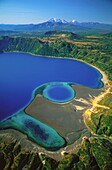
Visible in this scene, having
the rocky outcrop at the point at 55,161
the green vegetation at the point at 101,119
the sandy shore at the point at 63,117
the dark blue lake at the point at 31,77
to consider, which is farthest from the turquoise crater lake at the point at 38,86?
the green vegetation at the point at 101,119

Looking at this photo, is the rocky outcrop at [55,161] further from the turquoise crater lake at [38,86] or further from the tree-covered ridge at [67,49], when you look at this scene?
the tree-covered ridge at [67,49]

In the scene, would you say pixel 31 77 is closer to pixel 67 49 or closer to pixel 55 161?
pixel 55 161

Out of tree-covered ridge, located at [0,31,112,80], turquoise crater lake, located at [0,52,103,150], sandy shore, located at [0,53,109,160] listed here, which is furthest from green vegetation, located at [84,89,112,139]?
tree-covered ridge, located at [0,31,112,80]

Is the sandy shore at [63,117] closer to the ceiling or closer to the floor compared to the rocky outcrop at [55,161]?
closer to the floor

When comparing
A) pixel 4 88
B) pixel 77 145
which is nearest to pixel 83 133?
pixel 77 145

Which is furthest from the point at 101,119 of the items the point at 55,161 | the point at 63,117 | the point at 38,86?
the point at 38,86

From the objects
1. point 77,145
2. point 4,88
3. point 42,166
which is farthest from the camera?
point 4,88

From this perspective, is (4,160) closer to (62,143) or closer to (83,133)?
(62,143)
